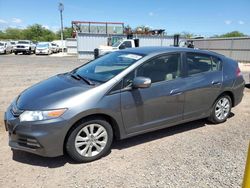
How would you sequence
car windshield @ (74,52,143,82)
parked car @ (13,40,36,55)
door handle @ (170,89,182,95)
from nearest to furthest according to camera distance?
1. car windshield @ (74,52,143,82)
2. door handle @ (170,89,182,95)
3. parked car @ (13,40,36,55)

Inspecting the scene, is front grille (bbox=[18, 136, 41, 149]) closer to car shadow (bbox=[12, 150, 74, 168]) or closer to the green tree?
car shadow (bbox=[12, 150, 74, 168])

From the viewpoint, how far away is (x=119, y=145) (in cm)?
405

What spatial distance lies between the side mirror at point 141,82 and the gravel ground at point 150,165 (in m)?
1.02

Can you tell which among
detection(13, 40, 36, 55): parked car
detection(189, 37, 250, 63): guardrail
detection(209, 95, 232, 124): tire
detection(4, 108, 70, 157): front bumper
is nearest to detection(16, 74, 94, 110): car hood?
detection(4, 108, 70, 157): front bumper

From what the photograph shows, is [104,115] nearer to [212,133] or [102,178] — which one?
[102,178]

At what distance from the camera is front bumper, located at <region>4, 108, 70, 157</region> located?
315 cm

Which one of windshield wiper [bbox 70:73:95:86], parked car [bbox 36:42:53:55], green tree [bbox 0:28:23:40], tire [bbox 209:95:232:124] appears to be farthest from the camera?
green tree [bbox 0:28:23:40]

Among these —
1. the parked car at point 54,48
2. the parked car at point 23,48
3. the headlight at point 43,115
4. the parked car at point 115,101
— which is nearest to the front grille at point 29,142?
the parked car at point 115,101

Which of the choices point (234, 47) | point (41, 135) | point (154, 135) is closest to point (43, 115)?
point (41, 135)

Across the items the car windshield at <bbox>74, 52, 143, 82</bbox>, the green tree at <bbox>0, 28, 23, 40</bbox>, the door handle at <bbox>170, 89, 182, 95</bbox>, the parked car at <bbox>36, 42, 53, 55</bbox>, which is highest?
the green tree at <bbox>0, 28, 23, 40</bbox>

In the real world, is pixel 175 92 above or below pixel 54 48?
below

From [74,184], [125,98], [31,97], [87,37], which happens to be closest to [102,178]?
[74,184]

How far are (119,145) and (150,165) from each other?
77 centimetres

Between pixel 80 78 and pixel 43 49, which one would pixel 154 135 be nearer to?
pixel 80 78
